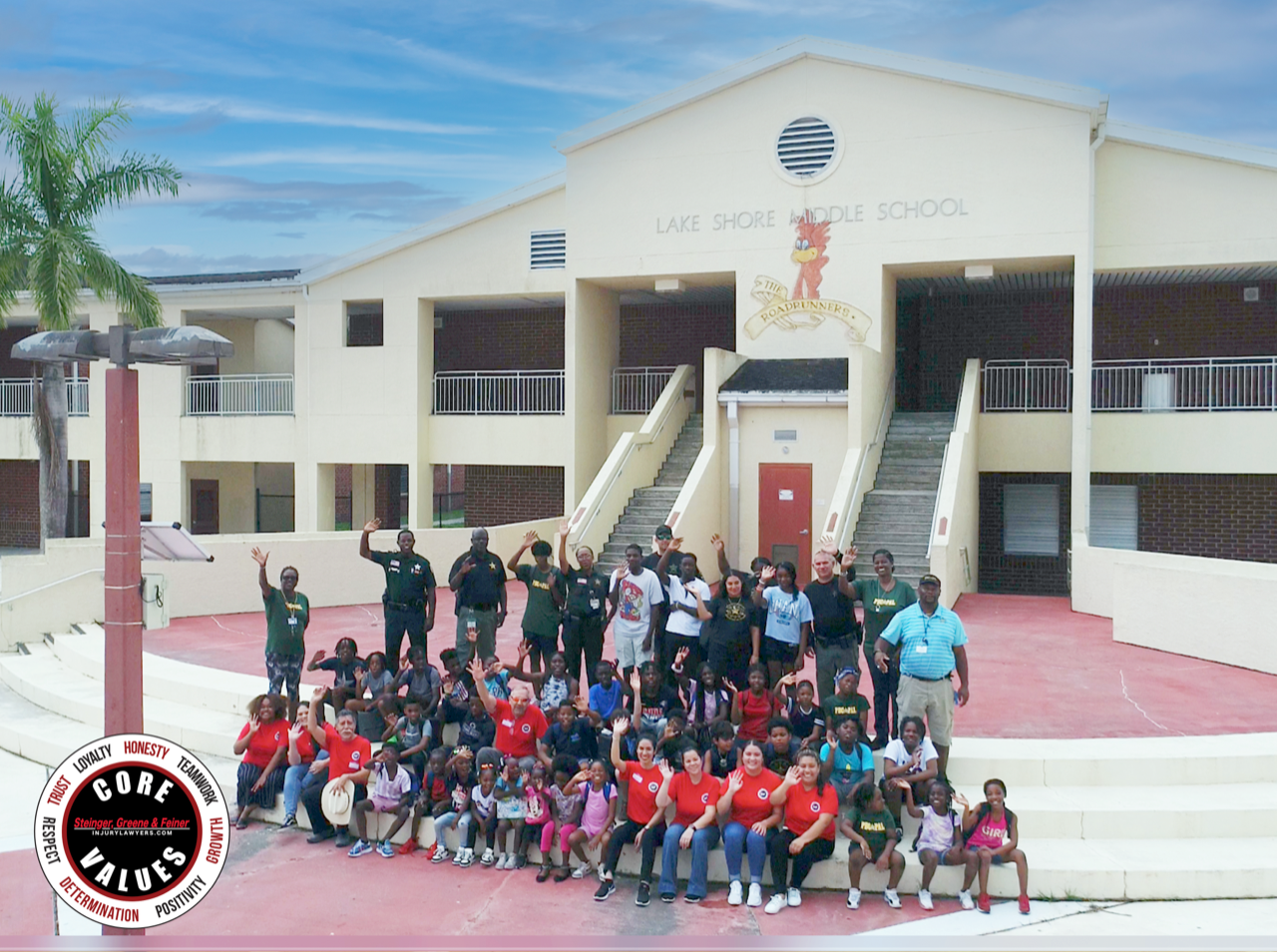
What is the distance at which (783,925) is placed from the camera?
7590 millimetres

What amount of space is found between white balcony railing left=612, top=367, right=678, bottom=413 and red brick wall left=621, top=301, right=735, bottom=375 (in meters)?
1.25

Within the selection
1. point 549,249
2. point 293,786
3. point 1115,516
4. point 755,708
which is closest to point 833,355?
point 549,249

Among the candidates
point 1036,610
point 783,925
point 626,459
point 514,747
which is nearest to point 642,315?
point 626,459

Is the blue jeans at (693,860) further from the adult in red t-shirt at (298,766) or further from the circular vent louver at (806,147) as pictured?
the circular vent louver at (806,147)

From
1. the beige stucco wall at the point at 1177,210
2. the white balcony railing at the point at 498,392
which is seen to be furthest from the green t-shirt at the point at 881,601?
the white balcony railing at the point at 498,392

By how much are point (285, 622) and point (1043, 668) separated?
25.8ft

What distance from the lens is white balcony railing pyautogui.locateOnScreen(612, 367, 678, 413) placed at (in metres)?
22.3

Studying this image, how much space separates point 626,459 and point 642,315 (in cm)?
697

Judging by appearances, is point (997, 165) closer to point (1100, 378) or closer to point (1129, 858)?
point (1100, 378)

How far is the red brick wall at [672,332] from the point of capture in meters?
24.6

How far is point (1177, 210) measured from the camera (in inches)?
699

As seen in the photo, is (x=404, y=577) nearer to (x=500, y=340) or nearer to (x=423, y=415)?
(x=423, y=415)

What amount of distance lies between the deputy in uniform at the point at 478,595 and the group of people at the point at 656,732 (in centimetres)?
2

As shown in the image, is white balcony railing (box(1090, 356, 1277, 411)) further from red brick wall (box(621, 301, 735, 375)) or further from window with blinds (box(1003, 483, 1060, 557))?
red brick wall (box(621, 301, 735, 375))
